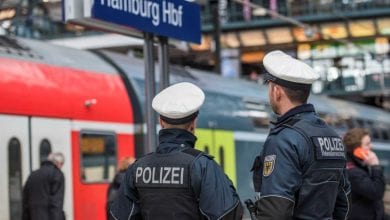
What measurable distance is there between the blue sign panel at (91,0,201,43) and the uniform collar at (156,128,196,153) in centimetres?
198

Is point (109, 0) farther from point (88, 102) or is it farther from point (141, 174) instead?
point (88, 102)

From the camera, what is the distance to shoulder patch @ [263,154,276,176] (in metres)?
3.59

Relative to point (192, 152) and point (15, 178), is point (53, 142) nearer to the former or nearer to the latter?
point (15, 178)

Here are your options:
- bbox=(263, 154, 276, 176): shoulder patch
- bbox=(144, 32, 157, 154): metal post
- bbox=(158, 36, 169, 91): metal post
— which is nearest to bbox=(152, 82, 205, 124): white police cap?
bbox=(263, 154, 276, 176): shoulder patch

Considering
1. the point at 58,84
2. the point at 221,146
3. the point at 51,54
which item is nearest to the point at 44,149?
the point at 58,84

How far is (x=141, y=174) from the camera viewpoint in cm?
391

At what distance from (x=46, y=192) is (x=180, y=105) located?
5315 millimetres

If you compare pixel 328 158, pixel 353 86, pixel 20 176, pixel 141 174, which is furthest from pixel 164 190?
pixel 353 86

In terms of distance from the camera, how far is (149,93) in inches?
244

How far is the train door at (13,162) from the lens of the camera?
8.48 metres

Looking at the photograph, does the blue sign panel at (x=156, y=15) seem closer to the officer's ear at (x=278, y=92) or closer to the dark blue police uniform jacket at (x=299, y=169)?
the officer's ear at (x=278, y=92)

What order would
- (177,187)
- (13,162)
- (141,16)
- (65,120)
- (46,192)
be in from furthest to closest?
(65,120), (46,192), (13,162), (141,16), (177,187)

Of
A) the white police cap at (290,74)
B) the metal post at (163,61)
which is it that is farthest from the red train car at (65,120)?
the white police cap at (290,74)

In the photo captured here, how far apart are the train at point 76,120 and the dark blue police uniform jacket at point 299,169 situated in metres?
5.32
